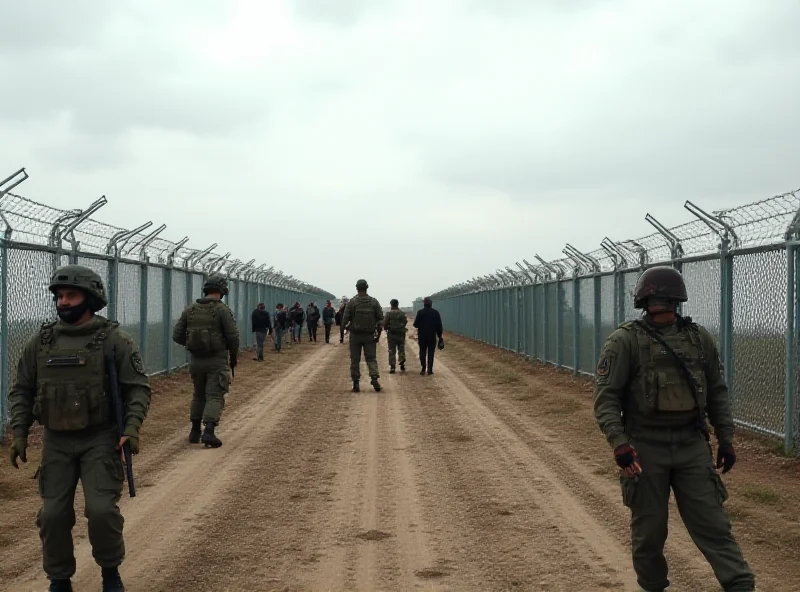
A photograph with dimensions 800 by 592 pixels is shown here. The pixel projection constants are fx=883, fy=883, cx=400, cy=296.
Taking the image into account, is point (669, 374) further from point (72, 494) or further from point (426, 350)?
point (426, 350)

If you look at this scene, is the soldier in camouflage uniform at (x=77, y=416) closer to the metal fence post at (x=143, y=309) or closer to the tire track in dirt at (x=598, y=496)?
the tire track in dirt at (x=598, y=496)

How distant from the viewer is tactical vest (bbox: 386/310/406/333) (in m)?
16.9

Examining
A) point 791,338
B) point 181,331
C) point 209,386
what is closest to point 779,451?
point 791,338

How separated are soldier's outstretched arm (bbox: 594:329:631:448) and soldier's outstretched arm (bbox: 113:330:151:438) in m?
2.15

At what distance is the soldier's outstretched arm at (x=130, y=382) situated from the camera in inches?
166

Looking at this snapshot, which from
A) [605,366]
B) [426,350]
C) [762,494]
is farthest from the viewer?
[426,350]

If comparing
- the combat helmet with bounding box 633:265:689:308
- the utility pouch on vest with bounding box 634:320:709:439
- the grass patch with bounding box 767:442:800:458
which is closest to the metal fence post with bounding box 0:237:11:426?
the combat helmet with bounding box 633:265:689:308

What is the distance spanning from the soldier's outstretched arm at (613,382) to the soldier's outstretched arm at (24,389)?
2.68 metres

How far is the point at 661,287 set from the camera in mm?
4129

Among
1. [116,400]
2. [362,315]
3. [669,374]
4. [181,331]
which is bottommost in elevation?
[116,400]

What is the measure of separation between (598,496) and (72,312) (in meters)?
4.03

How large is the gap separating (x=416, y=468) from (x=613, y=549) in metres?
2.71

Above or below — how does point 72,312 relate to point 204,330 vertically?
above

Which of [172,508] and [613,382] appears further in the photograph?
[172,508]
